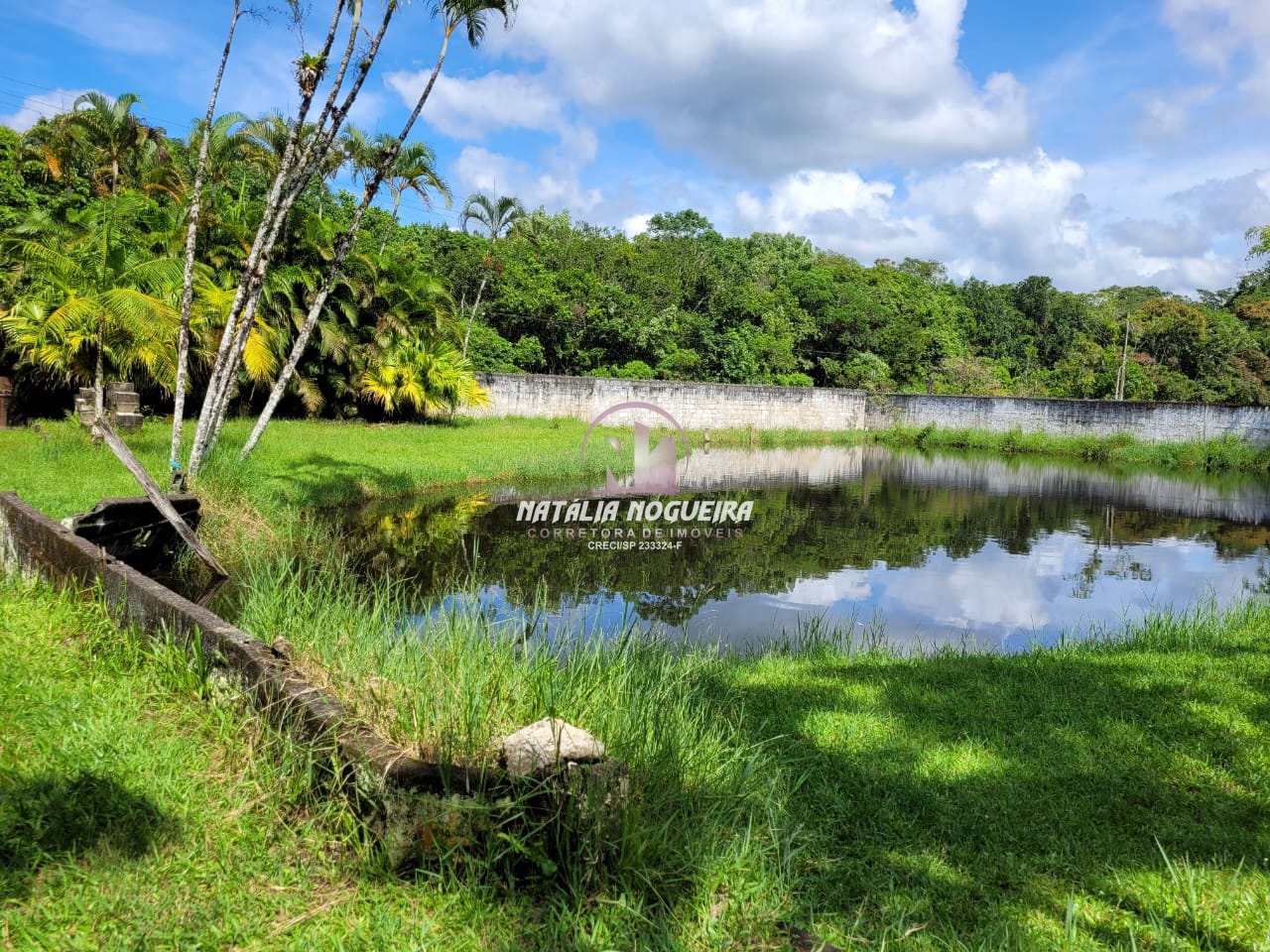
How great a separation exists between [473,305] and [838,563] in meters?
21.4

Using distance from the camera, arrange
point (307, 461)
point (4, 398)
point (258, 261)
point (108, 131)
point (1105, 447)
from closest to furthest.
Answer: point (258, 261) < point (307, 461) < point (4, 398) < point (108, 131) < point (1105, 447)

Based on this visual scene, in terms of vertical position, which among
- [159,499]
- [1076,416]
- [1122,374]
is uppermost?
[1122,374]

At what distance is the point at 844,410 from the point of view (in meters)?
30.8

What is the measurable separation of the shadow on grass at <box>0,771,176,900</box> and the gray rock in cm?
A: 108

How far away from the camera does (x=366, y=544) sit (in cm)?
855

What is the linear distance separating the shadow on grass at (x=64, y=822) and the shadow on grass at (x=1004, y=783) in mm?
2052

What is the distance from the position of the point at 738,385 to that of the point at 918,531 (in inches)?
624

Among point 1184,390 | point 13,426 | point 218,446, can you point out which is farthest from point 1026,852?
point 1184,390

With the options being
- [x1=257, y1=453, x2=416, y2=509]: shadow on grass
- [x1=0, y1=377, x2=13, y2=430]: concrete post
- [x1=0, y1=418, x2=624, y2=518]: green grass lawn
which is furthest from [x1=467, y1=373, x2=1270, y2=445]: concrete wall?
[x1=0, y1=377, x2=13, y2=430]: concrete post

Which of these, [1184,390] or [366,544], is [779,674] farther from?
[1184,390]

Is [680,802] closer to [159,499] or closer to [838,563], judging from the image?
[159,499]

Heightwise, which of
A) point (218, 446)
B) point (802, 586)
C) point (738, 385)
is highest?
point (738, 385)

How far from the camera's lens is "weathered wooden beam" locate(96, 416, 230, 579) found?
5824 millimetres

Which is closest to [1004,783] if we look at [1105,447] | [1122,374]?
[1105,447]
